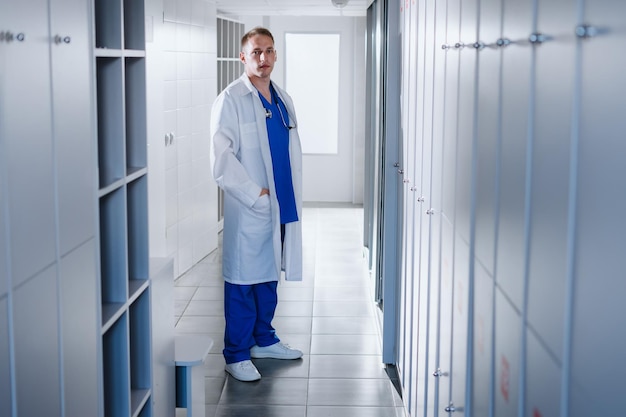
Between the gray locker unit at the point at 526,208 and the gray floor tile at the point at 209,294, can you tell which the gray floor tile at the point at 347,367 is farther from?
the gray locker unit at the point at 526,208

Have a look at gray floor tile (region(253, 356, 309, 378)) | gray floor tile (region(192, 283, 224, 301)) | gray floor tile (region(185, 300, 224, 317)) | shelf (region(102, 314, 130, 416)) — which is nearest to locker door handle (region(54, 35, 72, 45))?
shelf (region(102, 314, 130, 416))

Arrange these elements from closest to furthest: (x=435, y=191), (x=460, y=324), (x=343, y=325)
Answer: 1. (x=460, y=324)
2. (x=435, y=191)
3. (x=343, y=325)

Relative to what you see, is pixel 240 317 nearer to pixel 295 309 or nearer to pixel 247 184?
pixel 247 184

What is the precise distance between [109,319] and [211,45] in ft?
18.8

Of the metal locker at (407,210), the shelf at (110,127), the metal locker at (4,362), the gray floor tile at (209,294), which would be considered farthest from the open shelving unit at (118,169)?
the gray floor tile at (209,294)

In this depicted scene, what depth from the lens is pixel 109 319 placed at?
264cm

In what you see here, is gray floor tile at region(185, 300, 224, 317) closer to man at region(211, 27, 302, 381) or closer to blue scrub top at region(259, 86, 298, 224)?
man at region(211, 27, 302, 381)

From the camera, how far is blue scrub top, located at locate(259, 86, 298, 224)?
185 inches

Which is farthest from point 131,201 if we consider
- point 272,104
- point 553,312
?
point 553,312

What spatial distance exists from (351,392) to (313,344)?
0.86 m

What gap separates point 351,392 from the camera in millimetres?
4500

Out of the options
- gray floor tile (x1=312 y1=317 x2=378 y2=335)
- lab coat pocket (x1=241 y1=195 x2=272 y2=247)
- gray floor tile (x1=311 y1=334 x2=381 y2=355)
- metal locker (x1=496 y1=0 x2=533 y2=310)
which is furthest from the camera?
gray floor tile (x1=312 y1=317 x2=378 y2=335)

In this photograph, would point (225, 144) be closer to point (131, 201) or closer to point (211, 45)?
point (131, 201)

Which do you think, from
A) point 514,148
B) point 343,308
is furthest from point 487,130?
point 343,308
